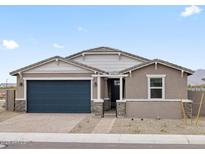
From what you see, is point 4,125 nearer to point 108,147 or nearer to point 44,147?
point 44,147

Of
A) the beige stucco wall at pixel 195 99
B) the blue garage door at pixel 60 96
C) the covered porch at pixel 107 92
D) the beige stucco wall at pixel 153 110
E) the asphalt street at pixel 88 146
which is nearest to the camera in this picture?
the asphalt street at pixel 88 146

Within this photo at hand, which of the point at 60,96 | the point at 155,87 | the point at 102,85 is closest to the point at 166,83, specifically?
the point at 155,87

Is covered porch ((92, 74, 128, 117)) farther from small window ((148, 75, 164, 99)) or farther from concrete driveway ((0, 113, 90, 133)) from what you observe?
concrete driveway ((0, 113, 90, 133))

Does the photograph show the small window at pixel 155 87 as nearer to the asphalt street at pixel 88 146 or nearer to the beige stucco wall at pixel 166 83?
the beige stucco wall at pixel 166 83

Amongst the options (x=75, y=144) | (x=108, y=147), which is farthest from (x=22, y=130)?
(x=108, y=147)

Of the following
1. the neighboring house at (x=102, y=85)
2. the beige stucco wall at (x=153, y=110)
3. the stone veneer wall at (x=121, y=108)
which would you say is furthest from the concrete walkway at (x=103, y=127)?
the neighboring house at (x=102, y=85)

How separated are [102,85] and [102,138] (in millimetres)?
11539

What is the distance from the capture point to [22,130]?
16.2m

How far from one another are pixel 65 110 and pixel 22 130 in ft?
28.4

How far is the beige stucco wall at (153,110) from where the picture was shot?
21.9m

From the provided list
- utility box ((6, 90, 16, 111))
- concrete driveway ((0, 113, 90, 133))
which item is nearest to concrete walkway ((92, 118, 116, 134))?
concrete driveway ((0, 113, 90, 133))

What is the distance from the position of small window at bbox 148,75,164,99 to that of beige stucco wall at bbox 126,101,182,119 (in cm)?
51

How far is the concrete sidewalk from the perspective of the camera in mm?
13500

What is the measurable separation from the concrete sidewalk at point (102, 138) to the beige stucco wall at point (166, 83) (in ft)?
25.3
